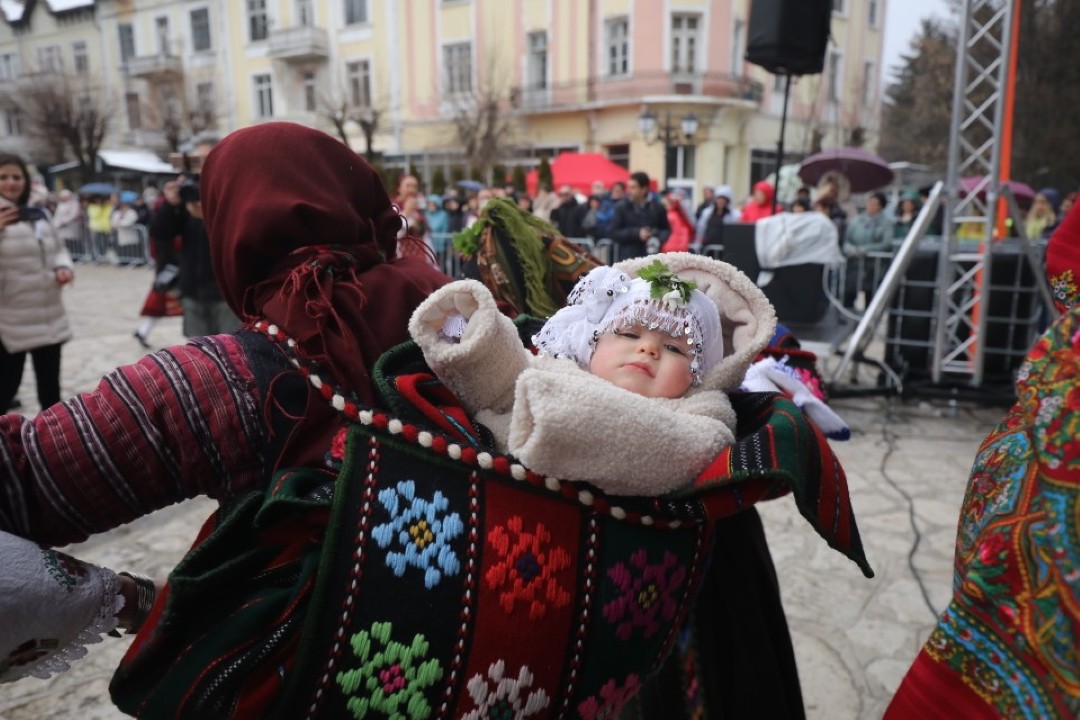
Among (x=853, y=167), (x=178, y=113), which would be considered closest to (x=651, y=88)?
(x=853, y=167)

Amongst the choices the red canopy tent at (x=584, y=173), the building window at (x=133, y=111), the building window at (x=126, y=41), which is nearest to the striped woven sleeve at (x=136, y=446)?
the red canopy tent at (x=584, y=173)

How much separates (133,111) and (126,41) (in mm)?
3016

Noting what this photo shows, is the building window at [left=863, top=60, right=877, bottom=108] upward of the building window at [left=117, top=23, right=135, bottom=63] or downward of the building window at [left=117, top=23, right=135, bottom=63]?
downward

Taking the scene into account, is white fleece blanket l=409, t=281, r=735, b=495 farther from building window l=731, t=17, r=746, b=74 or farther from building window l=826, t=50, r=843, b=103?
building window l=826, t=50, r=843, b=103

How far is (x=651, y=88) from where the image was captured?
24328mm

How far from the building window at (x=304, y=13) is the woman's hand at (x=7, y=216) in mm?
28497

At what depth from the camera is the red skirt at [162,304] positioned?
21.2 feet

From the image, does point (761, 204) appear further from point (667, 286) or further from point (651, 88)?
point (651, 88)

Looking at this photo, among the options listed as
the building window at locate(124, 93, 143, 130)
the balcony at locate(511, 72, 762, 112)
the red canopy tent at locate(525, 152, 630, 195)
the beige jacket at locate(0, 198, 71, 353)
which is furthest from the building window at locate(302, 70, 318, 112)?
the beige jacket at locate(0, 198, 71, 353)

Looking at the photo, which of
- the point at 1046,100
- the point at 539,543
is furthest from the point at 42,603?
the point at 1046,100

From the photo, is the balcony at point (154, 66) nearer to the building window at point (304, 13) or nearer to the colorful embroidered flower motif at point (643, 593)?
the building window at point (304, 13)

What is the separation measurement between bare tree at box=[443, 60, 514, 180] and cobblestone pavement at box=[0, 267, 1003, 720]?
66.4 ft

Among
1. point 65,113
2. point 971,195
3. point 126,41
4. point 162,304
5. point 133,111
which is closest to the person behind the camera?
point 971,195

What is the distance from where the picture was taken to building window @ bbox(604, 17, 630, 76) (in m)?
24.9
